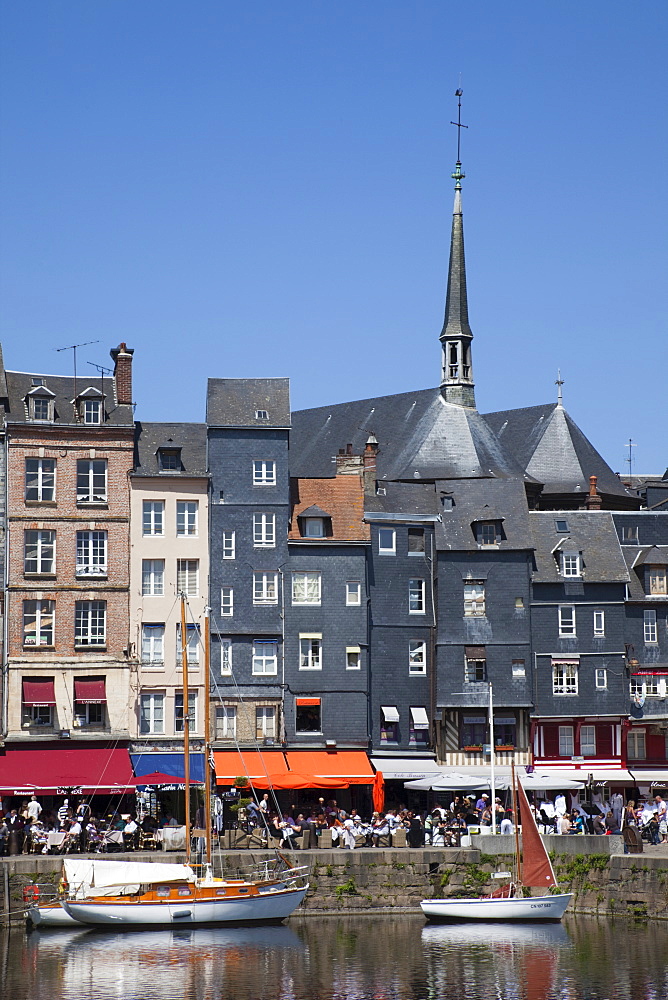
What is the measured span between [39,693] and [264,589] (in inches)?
368

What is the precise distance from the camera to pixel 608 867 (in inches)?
2032

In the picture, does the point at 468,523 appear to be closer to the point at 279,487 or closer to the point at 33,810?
the point at 279,487

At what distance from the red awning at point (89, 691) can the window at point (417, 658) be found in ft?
40.2

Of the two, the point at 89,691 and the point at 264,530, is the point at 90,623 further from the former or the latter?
the point at 264,530

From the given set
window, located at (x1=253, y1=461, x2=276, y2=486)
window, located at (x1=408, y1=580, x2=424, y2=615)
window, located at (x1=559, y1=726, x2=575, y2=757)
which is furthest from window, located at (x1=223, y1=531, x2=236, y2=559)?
window, located at (x1=559, y1=726, x2=575, y2=757)

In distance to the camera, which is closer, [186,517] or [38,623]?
[38,623]

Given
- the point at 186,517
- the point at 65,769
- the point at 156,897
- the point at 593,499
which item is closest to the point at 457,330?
the point at 593,499

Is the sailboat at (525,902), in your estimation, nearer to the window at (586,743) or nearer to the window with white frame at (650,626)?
the window at (586,743)

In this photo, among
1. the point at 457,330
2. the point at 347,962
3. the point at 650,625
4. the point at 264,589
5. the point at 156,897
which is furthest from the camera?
the point at 457,330

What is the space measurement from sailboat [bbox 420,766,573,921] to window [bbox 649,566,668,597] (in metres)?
22.1

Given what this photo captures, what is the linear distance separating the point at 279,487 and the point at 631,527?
1750cm

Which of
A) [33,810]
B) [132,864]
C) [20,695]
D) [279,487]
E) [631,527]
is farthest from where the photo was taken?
[631,527]

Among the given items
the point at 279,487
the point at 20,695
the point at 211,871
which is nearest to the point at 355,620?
the point at 279,487

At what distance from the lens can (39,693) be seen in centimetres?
6172
